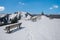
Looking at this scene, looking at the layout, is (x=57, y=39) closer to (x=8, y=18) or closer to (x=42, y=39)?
(x=42, y=39)

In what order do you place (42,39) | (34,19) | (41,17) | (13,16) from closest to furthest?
(42,39), (13,16), (34,19), (41,17)

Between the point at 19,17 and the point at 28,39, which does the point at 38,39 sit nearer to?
the point at 28,39

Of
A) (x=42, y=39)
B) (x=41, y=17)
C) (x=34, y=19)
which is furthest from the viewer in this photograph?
(x=41, y=17)

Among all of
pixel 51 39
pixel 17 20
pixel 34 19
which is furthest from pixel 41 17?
pixel 51 39

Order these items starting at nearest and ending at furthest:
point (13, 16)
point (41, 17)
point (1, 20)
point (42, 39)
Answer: point (42, 39)
point (13, 16)
point (1, 20)
point (41, 17)

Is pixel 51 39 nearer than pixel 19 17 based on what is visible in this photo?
Yes

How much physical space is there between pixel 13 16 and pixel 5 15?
37.0 inches

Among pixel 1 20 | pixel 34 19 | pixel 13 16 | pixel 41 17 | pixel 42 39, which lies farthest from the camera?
pixel 41 17

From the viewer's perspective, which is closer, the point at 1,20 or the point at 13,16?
the point at 13,16

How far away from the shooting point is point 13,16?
707 cm

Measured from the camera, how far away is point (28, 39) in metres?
4.01

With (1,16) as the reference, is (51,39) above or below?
below

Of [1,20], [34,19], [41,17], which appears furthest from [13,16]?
[41,17]

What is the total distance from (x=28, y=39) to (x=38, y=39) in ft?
1.31
